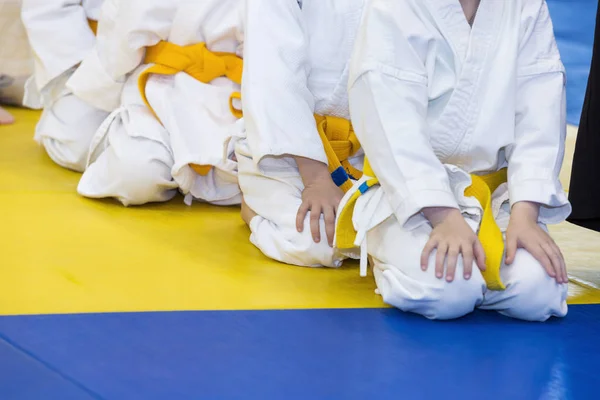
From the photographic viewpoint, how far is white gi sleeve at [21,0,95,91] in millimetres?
3352

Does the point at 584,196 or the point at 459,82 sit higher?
the point at 459,82

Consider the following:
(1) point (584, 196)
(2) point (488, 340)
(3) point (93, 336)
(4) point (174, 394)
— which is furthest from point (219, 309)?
(1) point (584, 196)

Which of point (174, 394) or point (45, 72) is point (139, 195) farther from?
point (174, 394)

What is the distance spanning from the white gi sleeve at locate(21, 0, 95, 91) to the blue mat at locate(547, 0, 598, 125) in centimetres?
277

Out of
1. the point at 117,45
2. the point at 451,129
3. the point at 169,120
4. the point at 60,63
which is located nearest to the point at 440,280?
the point at 451,129

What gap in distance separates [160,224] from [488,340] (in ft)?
3.54

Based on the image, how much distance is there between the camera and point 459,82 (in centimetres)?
203

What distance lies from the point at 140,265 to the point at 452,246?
742 mm

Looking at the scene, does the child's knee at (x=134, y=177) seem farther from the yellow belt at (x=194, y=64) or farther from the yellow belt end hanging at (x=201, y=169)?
the yellow belt at (x=194, y=64)

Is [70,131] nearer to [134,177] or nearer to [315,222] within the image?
[134,177]

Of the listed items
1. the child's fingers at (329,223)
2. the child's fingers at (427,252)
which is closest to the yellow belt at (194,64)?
the child's fingers at (329,223)

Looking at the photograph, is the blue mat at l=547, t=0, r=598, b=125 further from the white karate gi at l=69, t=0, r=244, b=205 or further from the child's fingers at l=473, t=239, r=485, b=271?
the child's fingers at l=473, t=239, r=485, b=271

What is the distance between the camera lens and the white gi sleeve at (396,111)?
190 centimetres

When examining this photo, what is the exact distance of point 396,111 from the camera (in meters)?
1.96
